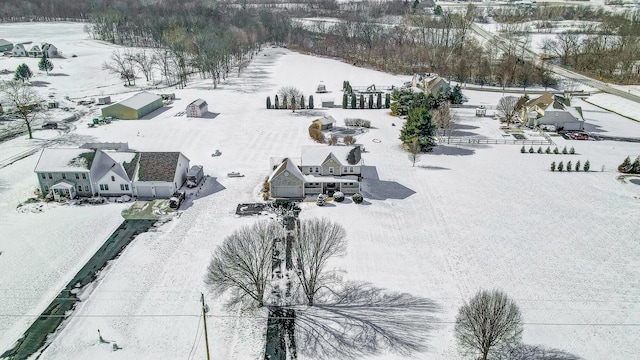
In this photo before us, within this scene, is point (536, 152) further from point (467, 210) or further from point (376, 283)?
point (376, 283)

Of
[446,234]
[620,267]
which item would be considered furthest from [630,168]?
[446,234]

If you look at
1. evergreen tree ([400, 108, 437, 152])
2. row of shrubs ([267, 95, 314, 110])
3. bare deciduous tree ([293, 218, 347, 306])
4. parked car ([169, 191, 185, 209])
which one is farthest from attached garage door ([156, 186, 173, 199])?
row of shrubs ([267, 95, 314, 110])

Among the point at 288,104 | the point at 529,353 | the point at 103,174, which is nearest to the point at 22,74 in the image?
the point at 288,104

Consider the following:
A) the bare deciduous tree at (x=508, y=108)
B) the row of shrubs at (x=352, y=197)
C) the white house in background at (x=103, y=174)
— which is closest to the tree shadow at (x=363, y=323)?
the row of shrubs at (x=352, y=197)

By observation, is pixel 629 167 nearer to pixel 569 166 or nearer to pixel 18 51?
pixel 569 166

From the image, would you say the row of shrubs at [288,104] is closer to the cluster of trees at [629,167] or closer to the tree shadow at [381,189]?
the tree shadow at [381,189]
